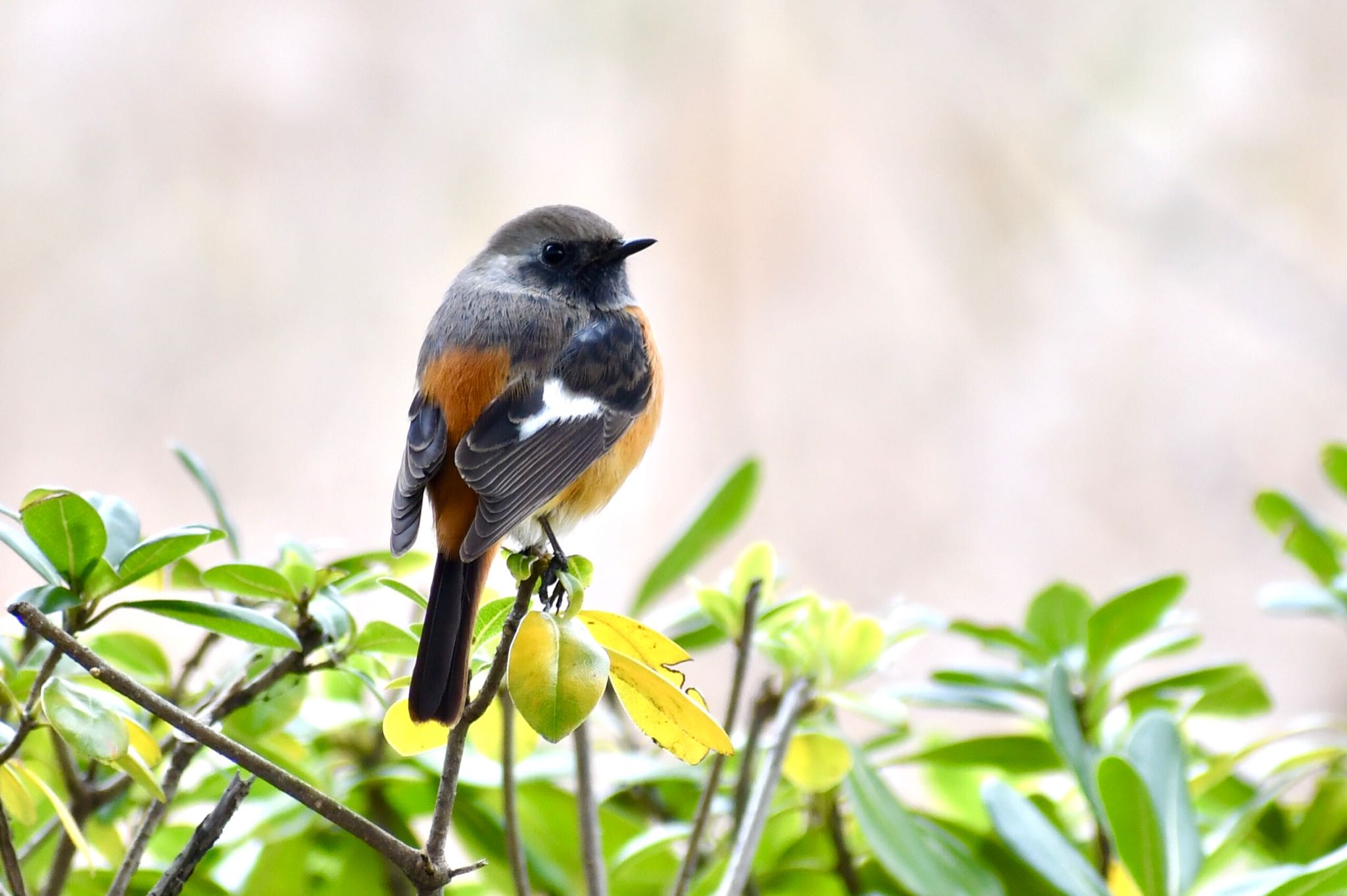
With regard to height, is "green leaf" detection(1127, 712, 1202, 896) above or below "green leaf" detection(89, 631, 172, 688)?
below

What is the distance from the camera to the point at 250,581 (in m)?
0.81

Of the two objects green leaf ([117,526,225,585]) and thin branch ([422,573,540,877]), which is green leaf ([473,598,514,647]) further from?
green leaf ([117,526,225,585])

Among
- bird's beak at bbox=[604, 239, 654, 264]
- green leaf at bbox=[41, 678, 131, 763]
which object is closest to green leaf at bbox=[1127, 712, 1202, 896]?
green leaf at bbox=[41, 678, 131, 763]

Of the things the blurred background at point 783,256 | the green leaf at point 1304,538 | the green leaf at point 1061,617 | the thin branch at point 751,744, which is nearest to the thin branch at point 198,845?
the thin branch at point 751,744

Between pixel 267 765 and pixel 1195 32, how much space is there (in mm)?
4191

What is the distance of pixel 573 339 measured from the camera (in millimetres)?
1327

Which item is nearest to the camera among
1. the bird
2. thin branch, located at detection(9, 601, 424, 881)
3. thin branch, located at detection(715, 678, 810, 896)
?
thin branch, located at detection(9, 601, 424, 881)

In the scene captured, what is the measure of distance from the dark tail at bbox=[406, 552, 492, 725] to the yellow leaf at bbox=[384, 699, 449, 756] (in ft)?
0.05

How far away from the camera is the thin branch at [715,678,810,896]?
76cm

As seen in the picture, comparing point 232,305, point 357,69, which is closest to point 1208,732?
point 232,305

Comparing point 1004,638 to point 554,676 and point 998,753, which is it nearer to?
point 998,753

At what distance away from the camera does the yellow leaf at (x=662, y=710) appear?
2.29 ft

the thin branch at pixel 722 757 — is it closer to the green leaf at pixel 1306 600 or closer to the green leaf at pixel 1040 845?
the green leaf at pixel 1040 845

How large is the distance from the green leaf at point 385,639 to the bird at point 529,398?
0.04 m
